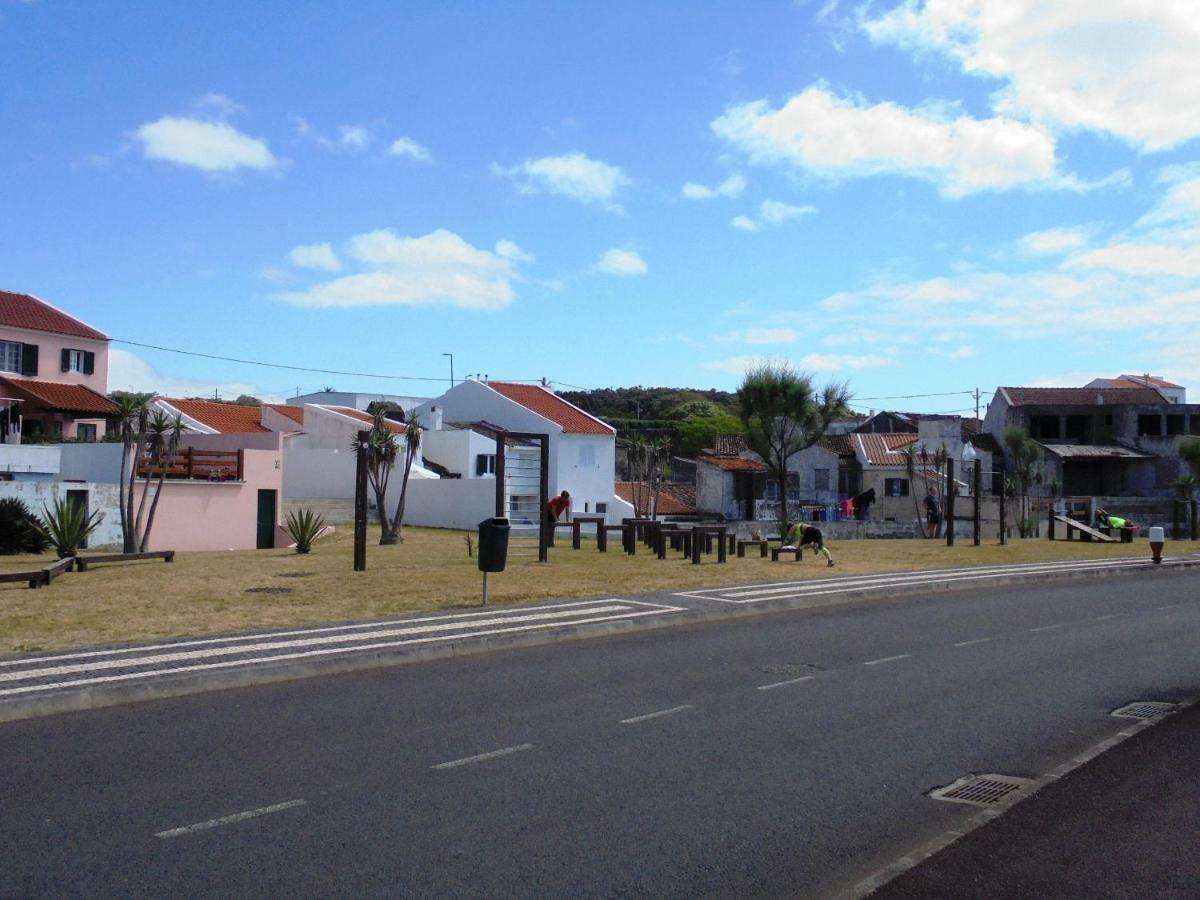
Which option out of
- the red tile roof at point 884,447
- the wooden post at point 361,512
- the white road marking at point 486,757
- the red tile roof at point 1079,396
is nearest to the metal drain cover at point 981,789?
the white road marking at point 486,757

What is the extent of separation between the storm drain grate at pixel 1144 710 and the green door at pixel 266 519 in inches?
1062

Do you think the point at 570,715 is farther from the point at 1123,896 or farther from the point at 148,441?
the point at 148,441

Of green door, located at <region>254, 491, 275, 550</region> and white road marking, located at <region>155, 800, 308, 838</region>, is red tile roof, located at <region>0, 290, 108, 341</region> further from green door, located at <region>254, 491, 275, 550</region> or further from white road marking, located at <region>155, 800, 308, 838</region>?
white road marking, located at <region>155, 800, 308, 838</region>

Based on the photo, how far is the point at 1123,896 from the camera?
494 cm

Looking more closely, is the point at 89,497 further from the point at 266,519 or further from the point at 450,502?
the point at 450,502

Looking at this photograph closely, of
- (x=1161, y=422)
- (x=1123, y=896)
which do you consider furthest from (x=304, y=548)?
(x=1161, y=422)

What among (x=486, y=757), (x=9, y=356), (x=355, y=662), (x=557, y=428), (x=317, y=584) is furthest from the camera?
(x=557, y=428)

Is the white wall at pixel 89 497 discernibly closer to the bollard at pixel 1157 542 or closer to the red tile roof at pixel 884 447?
the bollard at pixel 1157 542

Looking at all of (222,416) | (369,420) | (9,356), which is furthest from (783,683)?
(9,356)

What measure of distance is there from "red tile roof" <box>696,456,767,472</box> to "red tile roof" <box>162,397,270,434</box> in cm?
2298

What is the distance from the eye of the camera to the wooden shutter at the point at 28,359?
4631cm

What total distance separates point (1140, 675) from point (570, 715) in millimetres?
5998

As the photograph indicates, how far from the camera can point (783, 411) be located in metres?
34.7

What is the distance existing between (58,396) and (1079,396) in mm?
55366
